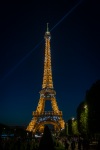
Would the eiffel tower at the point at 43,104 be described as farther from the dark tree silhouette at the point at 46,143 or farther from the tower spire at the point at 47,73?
the dark tree silhouette at the point at 46,143

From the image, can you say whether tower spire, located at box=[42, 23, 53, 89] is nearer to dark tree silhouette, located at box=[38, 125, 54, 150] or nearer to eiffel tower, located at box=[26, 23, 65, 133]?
eiffel tower, located at box=[26, 23, 65, 133]

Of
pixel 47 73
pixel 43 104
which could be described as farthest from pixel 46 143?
pixel 43 104

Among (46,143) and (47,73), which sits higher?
(47,73)

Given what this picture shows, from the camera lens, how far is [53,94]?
107188mm

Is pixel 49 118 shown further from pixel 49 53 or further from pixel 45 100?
pixel 49 53

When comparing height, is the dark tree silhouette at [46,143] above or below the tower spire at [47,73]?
below

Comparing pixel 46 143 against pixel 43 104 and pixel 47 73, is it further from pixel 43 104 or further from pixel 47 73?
pixel 43 104

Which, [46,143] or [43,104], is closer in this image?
[46,143]

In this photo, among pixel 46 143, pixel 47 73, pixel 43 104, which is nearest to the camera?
pixel 46 143

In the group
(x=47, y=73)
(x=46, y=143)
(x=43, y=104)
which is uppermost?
(x=47, y=73)

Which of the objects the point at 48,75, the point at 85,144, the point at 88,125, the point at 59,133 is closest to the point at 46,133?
the point at 85,144

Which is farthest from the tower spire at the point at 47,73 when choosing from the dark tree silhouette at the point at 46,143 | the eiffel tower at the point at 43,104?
the dark tree silhouette at the point at 46,143

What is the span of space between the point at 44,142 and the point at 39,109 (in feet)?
279

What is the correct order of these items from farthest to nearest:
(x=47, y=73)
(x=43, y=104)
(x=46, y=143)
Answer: (x=43, y=104), (x=47, y=73), (x=46, y=143)
